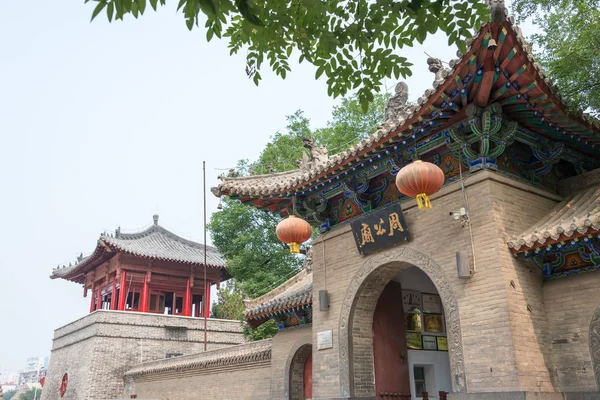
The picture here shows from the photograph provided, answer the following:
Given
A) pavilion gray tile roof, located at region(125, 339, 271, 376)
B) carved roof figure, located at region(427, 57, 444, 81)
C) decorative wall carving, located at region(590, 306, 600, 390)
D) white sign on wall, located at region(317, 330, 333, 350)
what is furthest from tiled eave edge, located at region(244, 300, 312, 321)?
decorative wall carving, located at region(590, 306, 600, 390)

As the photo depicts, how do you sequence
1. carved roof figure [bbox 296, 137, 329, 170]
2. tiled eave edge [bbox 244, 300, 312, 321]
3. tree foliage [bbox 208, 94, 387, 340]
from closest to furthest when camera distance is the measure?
1. carved roof figure [bbox 296, 137, 329, 170]
2. tiled eave edge [bbox 244, 300, 312, 321]
3. tree foliage [bbox 208, 94, 387, 340]

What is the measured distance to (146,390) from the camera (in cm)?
1773

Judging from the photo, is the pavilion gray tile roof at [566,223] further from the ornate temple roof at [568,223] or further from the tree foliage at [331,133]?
the tree foliage at [331,133]

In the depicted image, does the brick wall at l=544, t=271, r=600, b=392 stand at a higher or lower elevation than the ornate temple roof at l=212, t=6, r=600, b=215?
lower

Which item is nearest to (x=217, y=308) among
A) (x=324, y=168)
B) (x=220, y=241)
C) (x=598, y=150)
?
(x=220, y=241)

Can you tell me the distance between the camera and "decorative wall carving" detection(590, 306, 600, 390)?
618 centimetres

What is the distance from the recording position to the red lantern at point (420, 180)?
664cm

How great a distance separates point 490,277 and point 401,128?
223 cm

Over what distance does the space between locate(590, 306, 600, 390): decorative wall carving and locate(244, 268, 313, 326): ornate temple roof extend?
15.8ft

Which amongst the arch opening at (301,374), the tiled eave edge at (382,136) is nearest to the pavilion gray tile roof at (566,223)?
the tiled eave edge at (382,136)

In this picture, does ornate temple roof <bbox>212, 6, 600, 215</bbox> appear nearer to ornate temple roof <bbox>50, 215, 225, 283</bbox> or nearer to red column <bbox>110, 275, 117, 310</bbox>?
ornate temple roof <bbox>50, 215, 225, 283</bbox>

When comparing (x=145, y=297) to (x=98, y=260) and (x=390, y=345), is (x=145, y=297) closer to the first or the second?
(x=98, y=260)

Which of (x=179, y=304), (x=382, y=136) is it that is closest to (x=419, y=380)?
(x=382, y=136)

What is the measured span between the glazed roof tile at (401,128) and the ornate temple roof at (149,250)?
14677 millimetres
